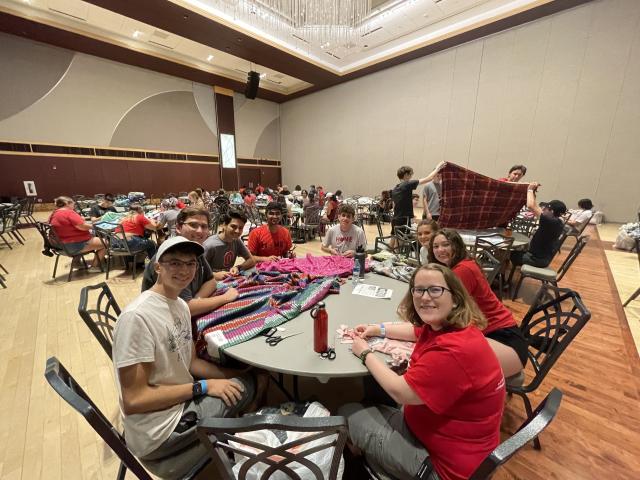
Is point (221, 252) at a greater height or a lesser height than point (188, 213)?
lesser

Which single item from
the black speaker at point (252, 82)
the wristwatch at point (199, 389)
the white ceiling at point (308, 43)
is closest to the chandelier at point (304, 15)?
the white ceiling at point (308, 43)

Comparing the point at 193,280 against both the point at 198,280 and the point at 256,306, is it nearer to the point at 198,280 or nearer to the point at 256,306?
the point at 198,280

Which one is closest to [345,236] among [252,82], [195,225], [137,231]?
[195,225]

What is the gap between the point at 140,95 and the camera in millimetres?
11164

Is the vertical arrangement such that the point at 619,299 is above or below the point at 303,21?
below

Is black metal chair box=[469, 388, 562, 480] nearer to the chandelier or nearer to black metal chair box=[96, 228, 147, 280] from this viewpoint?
black metal chair box=[96, 228, 147, 280]

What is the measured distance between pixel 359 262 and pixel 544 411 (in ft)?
4.59

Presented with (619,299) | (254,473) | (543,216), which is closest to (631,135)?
(619,299)

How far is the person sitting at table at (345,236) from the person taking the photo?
297 cm

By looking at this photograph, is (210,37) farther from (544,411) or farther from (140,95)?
(544,411)

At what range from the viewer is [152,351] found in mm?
1035

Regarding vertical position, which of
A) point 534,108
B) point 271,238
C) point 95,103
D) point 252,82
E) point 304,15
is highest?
point 252,82

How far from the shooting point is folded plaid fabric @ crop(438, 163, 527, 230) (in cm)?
353

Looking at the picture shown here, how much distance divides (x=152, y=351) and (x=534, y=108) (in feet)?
36.9
